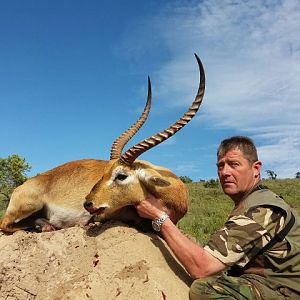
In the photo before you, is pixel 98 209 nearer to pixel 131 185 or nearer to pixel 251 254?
pixel 131 185

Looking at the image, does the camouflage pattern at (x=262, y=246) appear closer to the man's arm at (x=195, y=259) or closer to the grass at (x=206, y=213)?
the man's arm at (x=195, y=259)

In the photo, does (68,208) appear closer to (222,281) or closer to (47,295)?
(47,295)

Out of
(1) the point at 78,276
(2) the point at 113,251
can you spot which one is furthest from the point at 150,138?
(1) the point at 78,276

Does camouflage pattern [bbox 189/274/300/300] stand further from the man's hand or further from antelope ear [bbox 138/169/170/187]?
antelope ear [bbox 138/169/170/187]

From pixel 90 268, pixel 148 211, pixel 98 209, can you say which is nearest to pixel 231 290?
pixel 148 211

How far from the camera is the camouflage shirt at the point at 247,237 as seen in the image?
4.07 m

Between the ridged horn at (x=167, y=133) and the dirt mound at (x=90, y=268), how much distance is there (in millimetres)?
1016

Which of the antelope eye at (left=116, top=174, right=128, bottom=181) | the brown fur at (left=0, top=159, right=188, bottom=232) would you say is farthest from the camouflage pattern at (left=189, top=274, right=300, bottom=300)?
the antelope eye at (left=116, top=174, right=128, bottom=181)

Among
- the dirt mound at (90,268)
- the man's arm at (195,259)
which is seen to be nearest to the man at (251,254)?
the man's arm at (195,259)

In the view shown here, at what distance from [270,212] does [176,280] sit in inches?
47.2

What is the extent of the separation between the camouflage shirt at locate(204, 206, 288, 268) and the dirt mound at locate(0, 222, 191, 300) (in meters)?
0.72

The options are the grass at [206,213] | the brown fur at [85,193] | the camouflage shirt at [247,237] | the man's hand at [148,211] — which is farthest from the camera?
the grass at [206,213]

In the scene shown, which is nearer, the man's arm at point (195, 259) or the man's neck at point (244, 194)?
the man's arm at point (195, 259)

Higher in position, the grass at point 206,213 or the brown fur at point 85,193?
the brown fur at point 85,193
